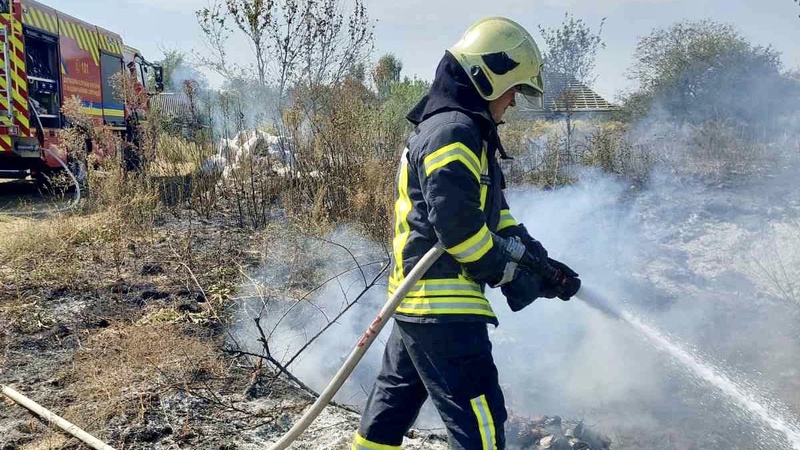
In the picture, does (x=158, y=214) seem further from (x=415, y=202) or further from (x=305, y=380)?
(x=415, y=202)

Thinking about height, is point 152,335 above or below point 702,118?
below

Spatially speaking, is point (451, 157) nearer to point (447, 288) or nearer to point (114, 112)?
point (447, 288)

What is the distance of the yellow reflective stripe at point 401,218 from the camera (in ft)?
7.63

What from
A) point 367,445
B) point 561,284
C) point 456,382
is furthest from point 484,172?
point 367,445

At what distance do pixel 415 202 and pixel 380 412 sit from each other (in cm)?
81

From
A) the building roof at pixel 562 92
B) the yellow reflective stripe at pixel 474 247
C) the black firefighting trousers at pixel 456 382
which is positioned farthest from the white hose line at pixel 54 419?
the building roof at pixel 562 92

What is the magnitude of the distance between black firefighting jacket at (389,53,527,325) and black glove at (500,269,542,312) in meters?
0.14

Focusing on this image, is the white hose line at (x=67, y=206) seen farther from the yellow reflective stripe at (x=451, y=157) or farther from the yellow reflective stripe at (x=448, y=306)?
the yellow reflective stripe at (x=451, y=157)

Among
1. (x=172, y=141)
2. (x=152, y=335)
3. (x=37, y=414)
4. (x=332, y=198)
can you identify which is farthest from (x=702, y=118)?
(x=37, y=414)

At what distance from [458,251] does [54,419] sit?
2296 millimetres

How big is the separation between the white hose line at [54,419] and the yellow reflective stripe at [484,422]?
1.78 m

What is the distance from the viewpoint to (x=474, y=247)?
2.10 metres

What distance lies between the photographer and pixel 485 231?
83.7 inches

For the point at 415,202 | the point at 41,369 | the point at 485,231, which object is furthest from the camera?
the point at 41,369
